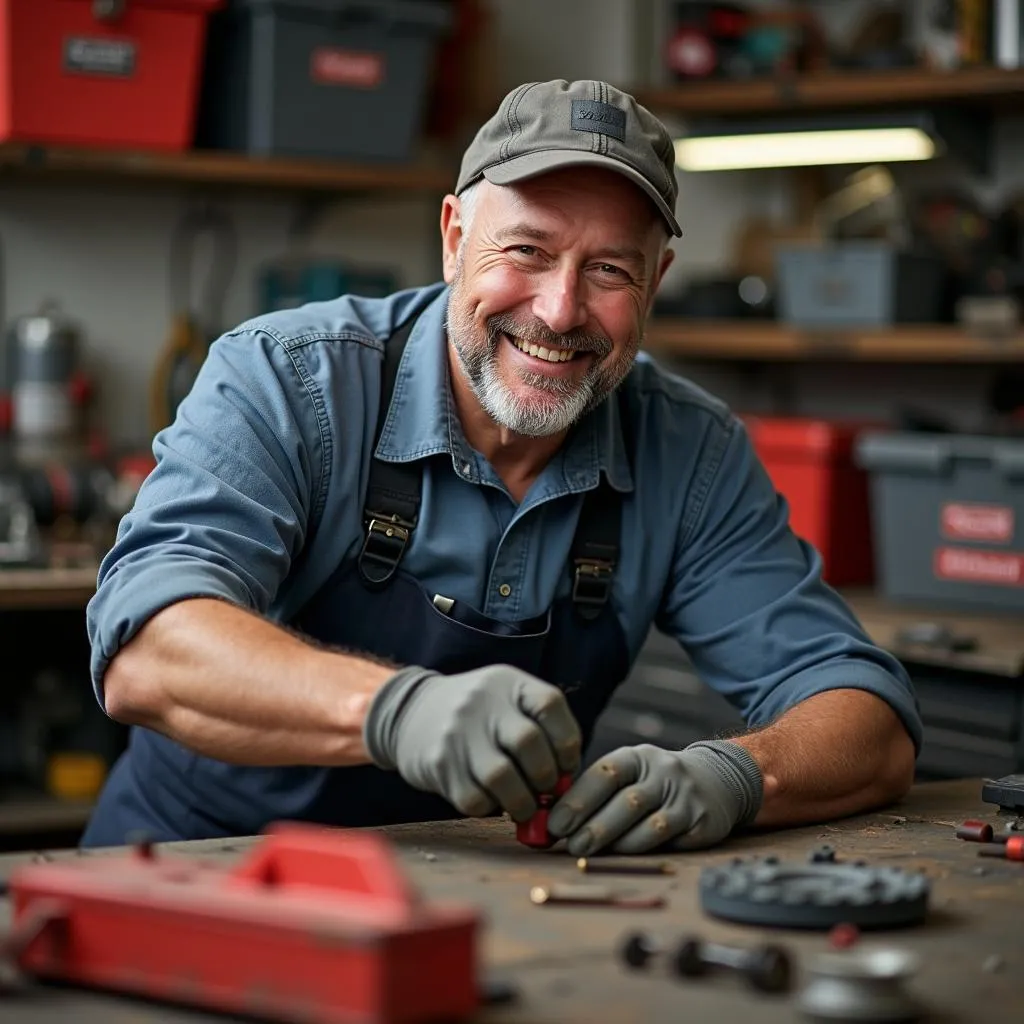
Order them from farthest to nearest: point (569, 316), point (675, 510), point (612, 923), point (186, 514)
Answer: point (675, 510)
point (569, 316)
point (186, 514)
point (612, 923)

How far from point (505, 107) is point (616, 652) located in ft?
2.07

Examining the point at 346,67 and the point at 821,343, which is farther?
the point at 821,343

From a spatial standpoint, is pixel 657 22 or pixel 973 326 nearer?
pixel 973 326

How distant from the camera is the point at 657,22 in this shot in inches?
169

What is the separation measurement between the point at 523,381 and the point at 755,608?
37cm

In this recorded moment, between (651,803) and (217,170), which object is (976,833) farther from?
(217,170)

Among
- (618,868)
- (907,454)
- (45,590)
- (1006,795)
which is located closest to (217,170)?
(45,590)

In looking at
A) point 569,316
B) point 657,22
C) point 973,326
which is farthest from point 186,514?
point 657,22

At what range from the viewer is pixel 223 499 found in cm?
168

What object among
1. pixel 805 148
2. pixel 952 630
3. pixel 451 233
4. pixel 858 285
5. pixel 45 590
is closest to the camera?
pixel 451 233

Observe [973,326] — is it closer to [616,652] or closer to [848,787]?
[616,652]

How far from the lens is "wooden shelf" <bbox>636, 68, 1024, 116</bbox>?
3.49 m

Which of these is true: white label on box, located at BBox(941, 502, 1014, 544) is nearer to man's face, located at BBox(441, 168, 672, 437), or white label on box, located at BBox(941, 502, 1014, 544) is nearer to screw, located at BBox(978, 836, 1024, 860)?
Result: man's face, located at BBox(441, 168, 672, 437)

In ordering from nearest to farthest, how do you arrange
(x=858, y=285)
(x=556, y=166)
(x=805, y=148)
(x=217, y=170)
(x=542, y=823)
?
1. (x=542, y=823)
2. (x=556, y=166)
3. (x=217, y=170)
4. (x=858, y=285)
5. (x=805, y=148)
